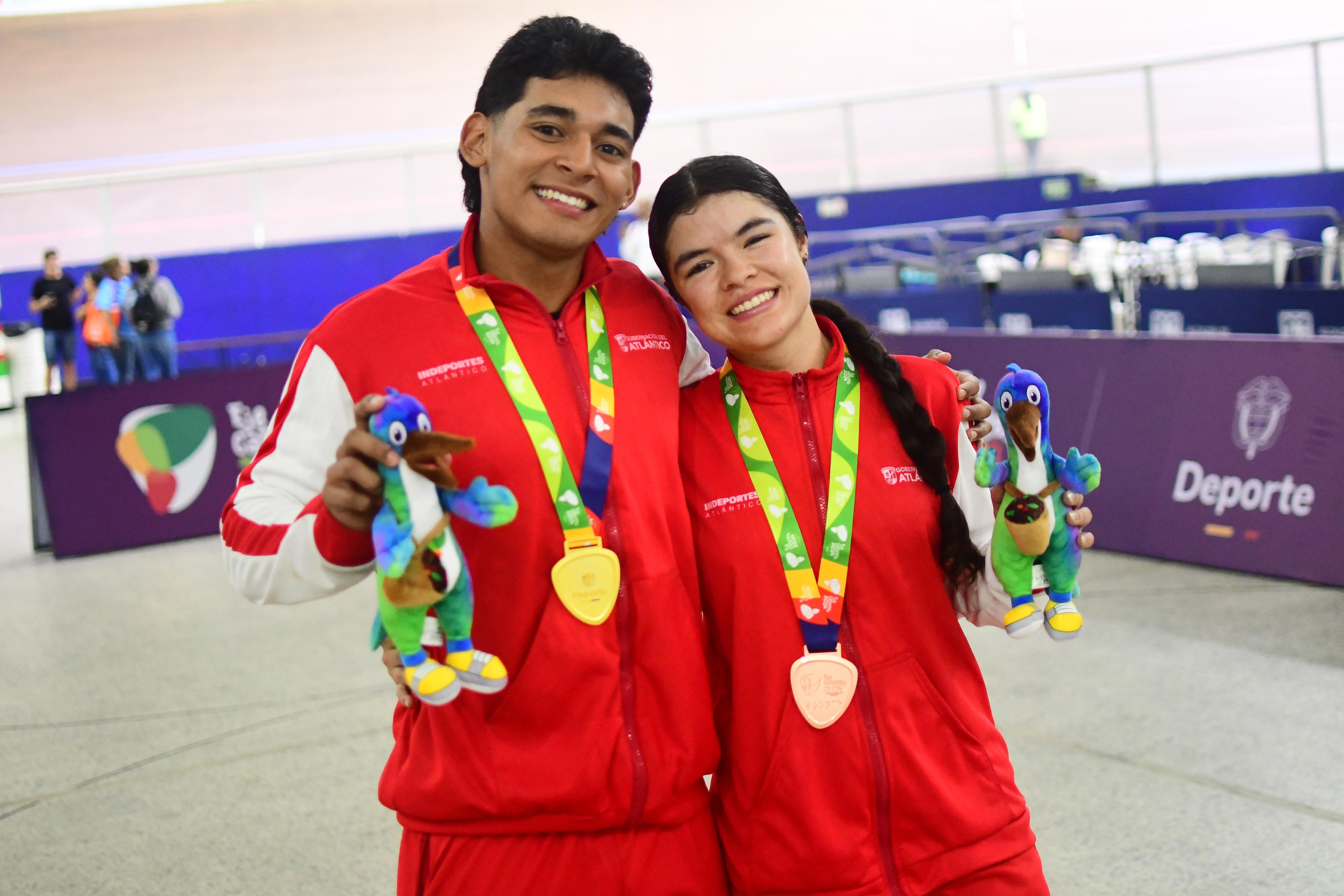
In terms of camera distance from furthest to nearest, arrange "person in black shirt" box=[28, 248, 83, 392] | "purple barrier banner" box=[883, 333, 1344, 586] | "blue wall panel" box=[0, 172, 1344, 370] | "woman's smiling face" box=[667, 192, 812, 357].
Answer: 1. "blue wall panel" box=[0, 172, 1344, 370]
2. "person in black shirt" box=[28, 248, 83, 392]
3. "purple barrier banner" box=[883, 333, 1344, 586]
4. "woman's smiling face" box=[667, 192, 812, 357]

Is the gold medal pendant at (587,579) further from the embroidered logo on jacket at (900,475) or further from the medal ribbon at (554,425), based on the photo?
the embroidered logo on jacket at (900,475)

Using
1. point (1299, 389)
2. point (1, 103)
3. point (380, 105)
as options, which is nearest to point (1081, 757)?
point (1299, 389)

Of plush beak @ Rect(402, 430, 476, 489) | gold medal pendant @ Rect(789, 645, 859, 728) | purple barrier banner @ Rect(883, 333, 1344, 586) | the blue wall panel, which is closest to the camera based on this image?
plush beak @ Rect(402, 430, 476, 489)

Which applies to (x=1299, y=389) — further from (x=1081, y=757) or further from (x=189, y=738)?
(x=189, y=738)

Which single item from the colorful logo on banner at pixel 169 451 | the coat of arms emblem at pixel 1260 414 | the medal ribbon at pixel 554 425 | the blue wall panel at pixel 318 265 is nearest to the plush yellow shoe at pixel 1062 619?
the medal ribbon at pixel 554 425

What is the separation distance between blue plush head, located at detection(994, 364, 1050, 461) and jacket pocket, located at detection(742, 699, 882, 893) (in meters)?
0.50

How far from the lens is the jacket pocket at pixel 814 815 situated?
6.08 feet

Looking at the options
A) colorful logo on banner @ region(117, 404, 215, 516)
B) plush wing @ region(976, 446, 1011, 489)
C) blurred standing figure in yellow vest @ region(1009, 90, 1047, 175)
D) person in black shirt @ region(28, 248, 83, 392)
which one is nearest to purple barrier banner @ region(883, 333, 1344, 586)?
plush wing @ region(976, 446, 1011, 489)

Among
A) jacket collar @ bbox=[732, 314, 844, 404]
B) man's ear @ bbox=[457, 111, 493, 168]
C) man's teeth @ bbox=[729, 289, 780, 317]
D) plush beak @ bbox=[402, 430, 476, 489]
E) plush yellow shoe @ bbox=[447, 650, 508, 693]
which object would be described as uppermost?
man's ear @ bbox=[457, 111, 493, 168]

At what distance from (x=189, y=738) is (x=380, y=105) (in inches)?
763

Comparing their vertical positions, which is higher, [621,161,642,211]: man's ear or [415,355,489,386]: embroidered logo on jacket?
[621,161,642,211]: man's ear

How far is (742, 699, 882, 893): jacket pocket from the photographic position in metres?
1.85

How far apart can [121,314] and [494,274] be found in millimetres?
11982

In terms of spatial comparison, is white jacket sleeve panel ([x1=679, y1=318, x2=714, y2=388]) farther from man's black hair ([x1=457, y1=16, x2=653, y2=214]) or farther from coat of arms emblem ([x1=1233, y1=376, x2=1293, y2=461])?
coat of arms emblem ([x1=1233, y1=376, x2=1293, y2=461])
